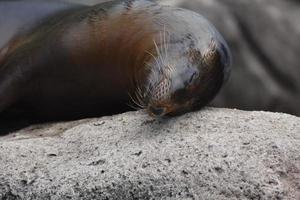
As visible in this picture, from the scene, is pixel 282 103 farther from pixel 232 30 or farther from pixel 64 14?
pixel 64 14

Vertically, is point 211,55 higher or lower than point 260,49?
higher

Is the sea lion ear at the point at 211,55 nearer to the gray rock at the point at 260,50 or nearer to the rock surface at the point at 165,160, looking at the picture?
the rock surface at the point at 165,160

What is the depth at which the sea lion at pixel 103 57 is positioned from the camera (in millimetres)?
2975

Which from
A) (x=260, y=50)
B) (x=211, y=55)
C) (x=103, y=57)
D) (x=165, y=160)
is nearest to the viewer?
(x=165, y=160)

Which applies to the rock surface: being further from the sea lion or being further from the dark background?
the dark background

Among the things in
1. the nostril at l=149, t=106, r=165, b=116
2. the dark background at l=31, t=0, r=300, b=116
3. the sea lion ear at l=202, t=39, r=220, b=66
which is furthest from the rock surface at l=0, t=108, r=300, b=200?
the dark background at l=31, t=0, r=300, b=116

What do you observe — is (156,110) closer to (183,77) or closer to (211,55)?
(183,77)

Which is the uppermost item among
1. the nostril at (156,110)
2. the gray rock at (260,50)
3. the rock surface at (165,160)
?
the nostril at (156,110)

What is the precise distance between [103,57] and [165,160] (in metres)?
1.01

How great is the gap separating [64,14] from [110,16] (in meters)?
0.36

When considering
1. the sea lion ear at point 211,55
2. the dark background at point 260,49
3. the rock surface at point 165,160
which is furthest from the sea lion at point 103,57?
the dark background at point 260,49

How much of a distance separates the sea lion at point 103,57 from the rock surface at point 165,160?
0.70 ft

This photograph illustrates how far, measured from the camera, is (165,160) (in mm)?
2416

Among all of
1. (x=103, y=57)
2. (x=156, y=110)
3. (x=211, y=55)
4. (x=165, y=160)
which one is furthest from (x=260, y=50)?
(x=165, y=160)
